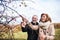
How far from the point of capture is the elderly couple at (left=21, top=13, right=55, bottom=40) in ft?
4.78

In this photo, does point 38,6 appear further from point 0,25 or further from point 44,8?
point 0,25

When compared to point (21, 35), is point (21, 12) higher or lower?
higher

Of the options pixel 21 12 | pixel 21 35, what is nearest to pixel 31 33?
pixel 21 35

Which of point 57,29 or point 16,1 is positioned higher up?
point 16,1

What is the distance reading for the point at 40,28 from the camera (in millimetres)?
1474

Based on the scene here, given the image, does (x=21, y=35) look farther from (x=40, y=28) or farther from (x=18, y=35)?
(x=40, y=28)

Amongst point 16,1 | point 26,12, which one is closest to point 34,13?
point 26,12

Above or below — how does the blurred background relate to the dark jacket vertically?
above

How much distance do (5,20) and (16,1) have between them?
0.63 feet

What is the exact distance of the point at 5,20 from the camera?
1499 mm

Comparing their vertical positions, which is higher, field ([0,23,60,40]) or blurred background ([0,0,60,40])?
blurred background ([0,0,60,40])

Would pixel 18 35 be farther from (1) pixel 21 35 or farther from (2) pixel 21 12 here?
(2) pixel 21 12

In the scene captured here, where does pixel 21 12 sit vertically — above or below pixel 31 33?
above

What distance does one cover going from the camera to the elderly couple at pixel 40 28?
1456 millimetres
